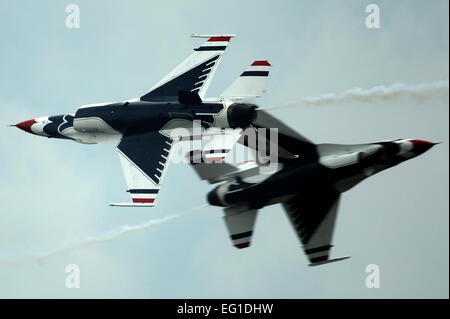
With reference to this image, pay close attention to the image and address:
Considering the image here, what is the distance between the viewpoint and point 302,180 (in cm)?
3544

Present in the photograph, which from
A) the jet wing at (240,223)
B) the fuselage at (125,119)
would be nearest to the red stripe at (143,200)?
the fuselage at (125,119)

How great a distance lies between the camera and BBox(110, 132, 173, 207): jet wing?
41.3m

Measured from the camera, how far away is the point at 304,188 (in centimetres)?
3578

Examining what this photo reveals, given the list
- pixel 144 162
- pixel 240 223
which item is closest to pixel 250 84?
pixel 144 162

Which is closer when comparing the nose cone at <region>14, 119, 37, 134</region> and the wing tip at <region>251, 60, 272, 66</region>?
the wing tip at <region>251, 60, 272, 66</region>

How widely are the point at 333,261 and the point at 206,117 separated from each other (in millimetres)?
7460

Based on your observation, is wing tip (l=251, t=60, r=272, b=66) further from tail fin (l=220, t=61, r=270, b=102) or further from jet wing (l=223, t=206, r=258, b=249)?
jet wing (l=223, t=206, r=258, b=249)

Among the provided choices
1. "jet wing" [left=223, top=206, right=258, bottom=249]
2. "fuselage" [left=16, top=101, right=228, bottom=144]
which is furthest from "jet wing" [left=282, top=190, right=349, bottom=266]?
"fuselage" [left=16, top=101, right=228, bottom=144]

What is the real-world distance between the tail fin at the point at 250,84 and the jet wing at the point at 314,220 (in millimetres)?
5801

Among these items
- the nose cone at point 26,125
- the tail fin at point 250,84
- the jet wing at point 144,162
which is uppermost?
the tail fin at point 250,84

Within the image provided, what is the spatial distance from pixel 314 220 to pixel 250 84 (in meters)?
6.66

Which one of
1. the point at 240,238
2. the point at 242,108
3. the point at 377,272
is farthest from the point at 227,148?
the point at 377,272

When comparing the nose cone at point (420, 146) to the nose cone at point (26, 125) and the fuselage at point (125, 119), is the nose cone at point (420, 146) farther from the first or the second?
the nose cone at point (26, 125)

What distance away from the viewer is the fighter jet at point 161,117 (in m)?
41.0
